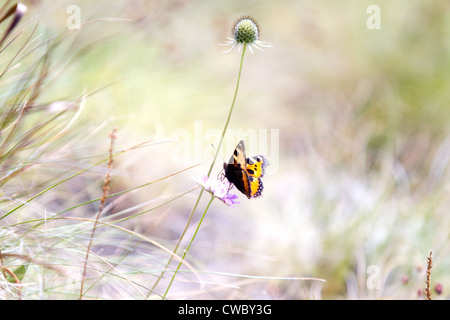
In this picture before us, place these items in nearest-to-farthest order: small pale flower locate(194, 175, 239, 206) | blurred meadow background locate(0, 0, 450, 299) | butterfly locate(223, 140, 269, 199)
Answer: small pale flower locate(194, 175, 239, 206)
butterfly locate(223, 140, 269, 199)
blurred meadow background locate(0, 0, 450, 299)

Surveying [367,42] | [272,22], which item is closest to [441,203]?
[367,42]

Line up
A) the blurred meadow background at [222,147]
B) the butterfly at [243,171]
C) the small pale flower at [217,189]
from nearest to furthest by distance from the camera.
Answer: the small pale flower at [217,189] < the butterfly at [243,171] < the blurred meadow background at [222,147]

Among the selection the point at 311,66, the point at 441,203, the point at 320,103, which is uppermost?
the point at 311,66
